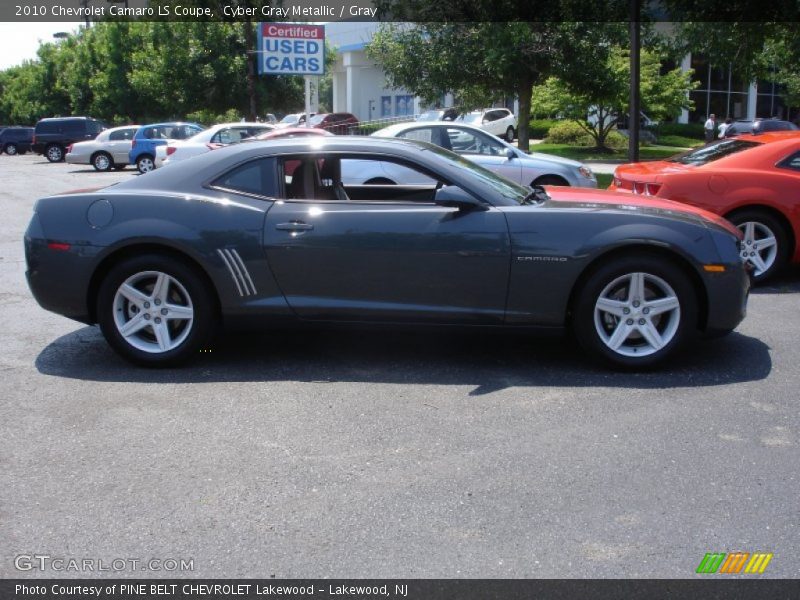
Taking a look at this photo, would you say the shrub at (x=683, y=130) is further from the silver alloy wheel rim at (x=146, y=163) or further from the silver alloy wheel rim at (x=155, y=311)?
the silver alloy wheel rim at (x=155, y=311)

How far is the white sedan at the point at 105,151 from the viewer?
29859 millimetres

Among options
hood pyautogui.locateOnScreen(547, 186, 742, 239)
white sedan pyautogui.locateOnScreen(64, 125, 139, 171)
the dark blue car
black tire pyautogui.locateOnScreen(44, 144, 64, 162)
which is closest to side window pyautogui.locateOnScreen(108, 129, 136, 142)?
white sedan pyautogui.locateOnScreen(64, 125, 139, 171)

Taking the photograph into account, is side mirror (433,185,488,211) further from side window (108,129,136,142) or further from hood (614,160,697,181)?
side window (108,129,136,142)

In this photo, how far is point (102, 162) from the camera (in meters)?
29.9

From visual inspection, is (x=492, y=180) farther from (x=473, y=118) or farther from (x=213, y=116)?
(x=213, y=116)

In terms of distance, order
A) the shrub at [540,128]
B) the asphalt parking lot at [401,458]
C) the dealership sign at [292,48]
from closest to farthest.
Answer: the asphalt parking lot at [401,458], the dealership sign at [292,48], the shrub at [540,128]

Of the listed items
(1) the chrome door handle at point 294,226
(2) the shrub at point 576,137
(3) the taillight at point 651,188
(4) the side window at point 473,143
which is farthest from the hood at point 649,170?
(2) the shrub at point 576,137

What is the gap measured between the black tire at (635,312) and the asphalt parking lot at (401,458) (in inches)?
6.4

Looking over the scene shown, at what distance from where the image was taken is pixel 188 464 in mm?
4074

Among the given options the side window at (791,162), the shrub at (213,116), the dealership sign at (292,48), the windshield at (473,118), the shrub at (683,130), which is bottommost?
the side window at (791,162)

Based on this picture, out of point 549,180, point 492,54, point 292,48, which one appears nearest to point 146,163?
point 292,48

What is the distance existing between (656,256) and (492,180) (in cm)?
121

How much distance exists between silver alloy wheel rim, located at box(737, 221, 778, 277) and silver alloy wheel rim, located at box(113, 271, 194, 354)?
208 inches
